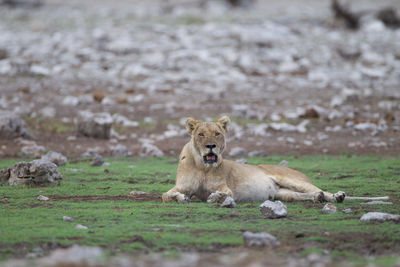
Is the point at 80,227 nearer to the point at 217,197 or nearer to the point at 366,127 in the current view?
the point at 217,197

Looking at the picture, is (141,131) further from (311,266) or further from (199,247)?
(311,266)

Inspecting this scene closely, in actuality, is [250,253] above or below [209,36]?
below

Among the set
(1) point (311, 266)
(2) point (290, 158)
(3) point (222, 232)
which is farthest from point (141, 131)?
(1) point (311, 266)

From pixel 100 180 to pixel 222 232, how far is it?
16.9ft

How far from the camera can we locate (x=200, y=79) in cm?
2377

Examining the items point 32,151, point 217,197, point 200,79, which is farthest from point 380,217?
point 200,79

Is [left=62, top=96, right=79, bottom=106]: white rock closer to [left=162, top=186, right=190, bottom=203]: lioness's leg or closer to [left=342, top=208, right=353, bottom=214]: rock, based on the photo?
[left=162, top=186, right=190, bottom=203]: lioness's leg

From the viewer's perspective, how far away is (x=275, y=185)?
9.95 metres

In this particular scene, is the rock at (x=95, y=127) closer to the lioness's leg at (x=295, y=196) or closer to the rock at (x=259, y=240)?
the lioness's leg at (x=295, y=196)

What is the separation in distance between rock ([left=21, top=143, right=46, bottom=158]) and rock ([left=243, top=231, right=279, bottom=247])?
9134 millimetres

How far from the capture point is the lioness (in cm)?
906

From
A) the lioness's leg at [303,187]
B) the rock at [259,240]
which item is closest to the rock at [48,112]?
the lioness's leg at [303,187]

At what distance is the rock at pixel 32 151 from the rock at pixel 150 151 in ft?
8.02

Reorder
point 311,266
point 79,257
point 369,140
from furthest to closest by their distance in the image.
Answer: point 369,140, point 311,266, point 79,257
